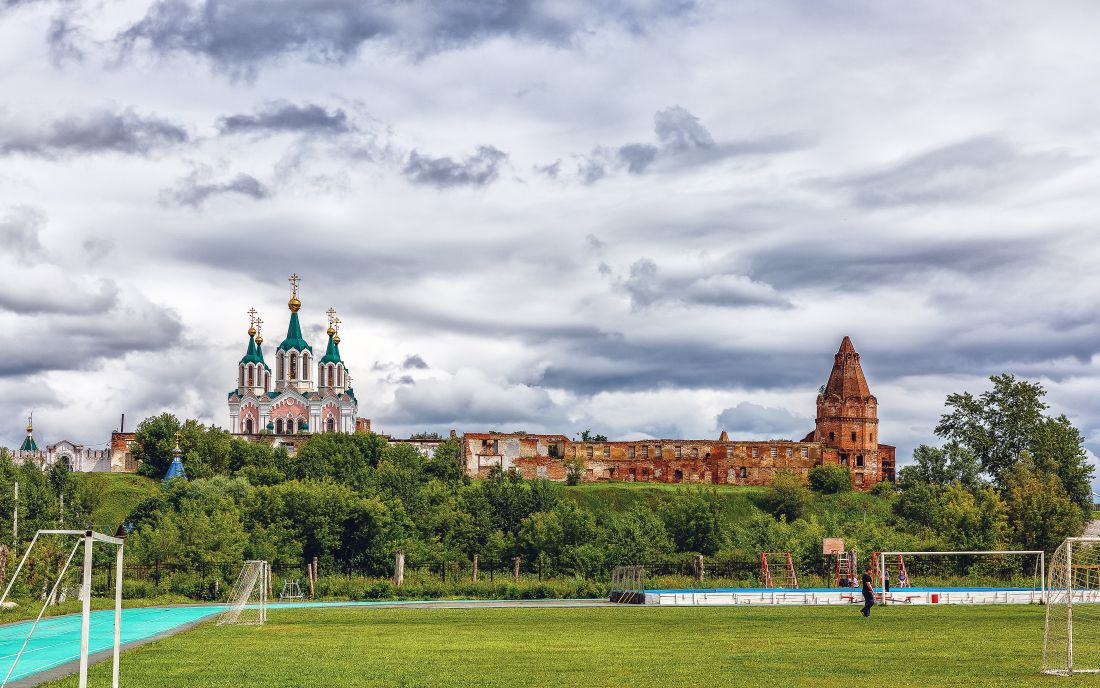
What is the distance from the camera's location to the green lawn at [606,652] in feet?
61.0

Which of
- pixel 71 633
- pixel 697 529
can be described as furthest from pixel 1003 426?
pixel 71 633

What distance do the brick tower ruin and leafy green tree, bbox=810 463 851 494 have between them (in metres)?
3.81

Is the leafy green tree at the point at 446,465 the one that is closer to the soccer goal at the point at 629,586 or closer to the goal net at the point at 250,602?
the soccer goal at the point at 629,586

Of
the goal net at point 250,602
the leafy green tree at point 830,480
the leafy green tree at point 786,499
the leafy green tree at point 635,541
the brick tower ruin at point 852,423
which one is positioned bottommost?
the goal net at point 250,602

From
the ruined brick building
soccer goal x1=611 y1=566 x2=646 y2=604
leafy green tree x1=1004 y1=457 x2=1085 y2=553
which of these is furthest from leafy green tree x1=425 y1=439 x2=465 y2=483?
soccer goal x1=611 y1=566 x2=646 y2=604

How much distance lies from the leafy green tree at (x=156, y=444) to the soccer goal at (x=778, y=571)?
7178 cm

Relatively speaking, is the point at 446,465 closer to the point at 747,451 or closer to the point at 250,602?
the point at 747,451

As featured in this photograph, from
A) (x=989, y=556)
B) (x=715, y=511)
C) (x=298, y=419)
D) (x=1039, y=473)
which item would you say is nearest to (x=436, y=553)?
(x=715, y=511)

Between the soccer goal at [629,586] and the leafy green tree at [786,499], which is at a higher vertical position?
the leafy green tree at [786,499]

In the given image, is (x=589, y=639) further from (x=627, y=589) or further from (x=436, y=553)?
(x=436, y=553)

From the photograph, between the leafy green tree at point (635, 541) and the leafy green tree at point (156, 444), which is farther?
the leafy green tree at point (156, 444)

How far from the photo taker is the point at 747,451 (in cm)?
12750

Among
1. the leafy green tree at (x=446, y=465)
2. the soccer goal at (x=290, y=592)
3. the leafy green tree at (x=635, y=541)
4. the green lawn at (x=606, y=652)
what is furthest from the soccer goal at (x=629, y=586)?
the leafy green tree at (x=446, y=465)

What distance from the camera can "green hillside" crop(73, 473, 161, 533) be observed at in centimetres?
9575
